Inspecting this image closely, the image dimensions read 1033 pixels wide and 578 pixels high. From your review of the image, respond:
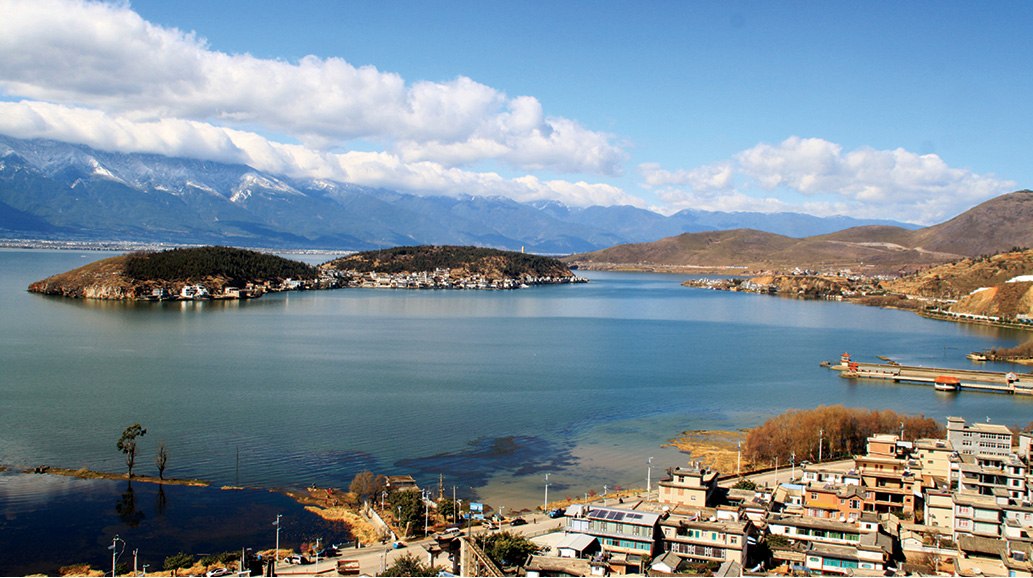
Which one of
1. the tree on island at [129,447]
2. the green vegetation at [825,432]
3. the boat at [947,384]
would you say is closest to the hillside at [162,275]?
the tree on island at [129,447]

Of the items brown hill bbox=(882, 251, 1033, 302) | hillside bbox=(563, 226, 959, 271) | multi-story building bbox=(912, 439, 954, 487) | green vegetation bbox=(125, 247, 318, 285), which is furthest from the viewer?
hillside bbox=(563, 226, 959, 271)

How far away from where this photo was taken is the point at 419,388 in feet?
78.8

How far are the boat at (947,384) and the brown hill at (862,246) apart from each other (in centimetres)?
8578

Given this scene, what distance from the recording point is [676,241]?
153125 mm

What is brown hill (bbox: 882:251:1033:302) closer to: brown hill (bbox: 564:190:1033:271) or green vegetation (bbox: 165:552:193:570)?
brown hill (bbox: 564:190:1033:271)

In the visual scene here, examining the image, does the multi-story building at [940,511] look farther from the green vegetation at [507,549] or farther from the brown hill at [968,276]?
the brown hill at [968,276]

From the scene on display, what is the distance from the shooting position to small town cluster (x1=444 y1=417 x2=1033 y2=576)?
33.6 ft

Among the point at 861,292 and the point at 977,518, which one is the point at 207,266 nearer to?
the point at 977,518

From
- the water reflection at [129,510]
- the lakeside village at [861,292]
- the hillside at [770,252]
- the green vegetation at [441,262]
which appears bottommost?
the water reflection at [129,510]

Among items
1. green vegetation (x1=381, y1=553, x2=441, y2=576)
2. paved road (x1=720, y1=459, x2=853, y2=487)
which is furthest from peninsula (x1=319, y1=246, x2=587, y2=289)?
green vegetation (x1=381, y1=553, x2=441, y2=576)

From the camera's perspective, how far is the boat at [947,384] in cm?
2761

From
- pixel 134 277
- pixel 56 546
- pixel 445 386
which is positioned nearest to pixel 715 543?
pixel 56 546

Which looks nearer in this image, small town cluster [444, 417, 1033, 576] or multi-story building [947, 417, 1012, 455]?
small town cluster [444, 417, 1033, 576]

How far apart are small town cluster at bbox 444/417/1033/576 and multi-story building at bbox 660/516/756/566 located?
0.01 metres
